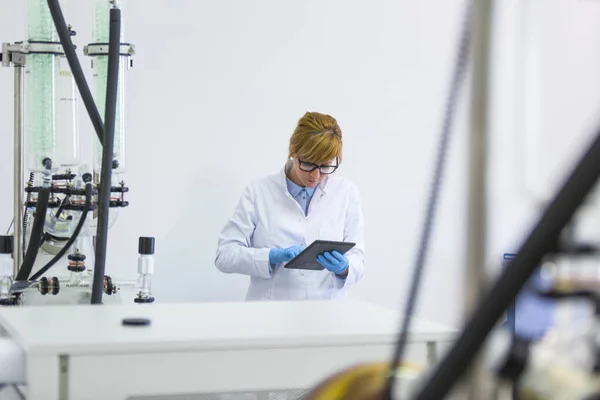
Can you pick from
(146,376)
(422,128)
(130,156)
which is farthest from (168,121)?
(146,376)

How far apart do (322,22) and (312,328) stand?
2.54m

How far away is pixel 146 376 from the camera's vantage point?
1.10 meters

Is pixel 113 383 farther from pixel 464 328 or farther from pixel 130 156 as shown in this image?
pixel 130 156

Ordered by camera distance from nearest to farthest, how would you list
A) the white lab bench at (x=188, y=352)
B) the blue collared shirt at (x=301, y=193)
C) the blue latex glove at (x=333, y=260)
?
the white lab bench at (x=188, y=352) → the blue latex glove at (x=333, y=260) → the blue collared shirt at (x=301, y=193)

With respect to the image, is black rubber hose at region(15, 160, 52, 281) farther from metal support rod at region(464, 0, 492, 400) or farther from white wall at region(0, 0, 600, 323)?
metal support rod at region(464, 0, 492, 400)

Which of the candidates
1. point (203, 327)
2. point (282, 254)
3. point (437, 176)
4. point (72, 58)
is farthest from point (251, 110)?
point (437, 176)

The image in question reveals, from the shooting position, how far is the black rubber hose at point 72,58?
174 cm

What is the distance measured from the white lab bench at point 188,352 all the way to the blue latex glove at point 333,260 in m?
1.37

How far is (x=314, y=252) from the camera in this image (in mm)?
2617

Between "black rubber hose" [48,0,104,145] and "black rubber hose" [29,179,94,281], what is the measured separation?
Result: 0.75 feet

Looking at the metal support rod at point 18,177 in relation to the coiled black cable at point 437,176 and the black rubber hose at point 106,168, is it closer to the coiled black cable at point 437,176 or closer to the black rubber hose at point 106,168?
the black rubber hose at point 106,168

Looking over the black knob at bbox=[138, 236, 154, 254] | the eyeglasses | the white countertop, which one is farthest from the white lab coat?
the white countertop

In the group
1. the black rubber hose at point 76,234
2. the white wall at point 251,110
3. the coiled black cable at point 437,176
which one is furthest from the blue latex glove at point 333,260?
the coiled black cable at point 437,176

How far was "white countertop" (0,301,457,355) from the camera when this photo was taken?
1.10 m
